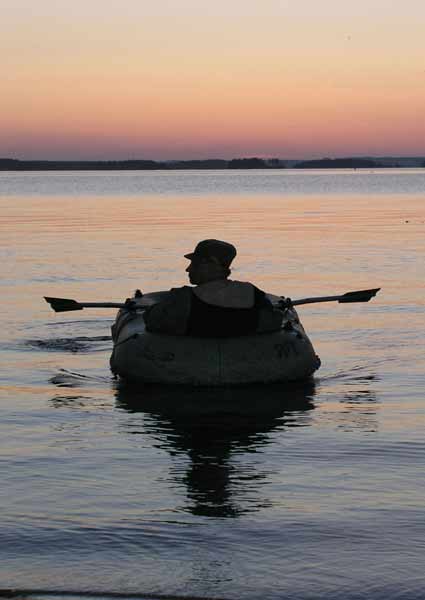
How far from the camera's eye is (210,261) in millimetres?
14500

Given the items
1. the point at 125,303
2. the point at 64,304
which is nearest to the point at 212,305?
the point at 125,303

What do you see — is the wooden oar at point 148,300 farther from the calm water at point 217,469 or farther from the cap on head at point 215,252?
the cap on head at point 215,252

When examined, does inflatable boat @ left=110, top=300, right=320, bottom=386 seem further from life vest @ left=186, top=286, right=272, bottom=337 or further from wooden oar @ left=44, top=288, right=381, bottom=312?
wooden oar @ left=44, top=288, right=381, bottom=312

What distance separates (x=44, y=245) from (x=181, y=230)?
10.5m

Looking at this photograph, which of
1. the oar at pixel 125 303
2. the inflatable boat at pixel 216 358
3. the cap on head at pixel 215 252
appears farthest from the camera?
the oar at pixel 125 303

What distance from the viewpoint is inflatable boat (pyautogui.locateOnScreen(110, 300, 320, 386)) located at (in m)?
14.3

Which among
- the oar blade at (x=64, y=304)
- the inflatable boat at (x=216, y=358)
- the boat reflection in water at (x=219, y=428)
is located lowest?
the boat reflection in water at (x=219, y=428)

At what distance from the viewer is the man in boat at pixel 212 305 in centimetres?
1429

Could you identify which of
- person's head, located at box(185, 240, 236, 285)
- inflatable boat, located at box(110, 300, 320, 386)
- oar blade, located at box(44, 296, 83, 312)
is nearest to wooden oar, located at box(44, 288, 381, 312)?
oar blade, located at box(44, 296, 83, 312)

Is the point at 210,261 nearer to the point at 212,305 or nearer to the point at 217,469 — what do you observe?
the point at 212,305

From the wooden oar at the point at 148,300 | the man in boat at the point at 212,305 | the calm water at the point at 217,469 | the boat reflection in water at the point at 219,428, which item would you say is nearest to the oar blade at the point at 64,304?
the wooden oar at the point at 148,300

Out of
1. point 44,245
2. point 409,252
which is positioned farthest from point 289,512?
point 44,245

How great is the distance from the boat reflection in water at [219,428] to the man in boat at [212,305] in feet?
2.35

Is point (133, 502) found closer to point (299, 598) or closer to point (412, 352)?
point (299, 598)
